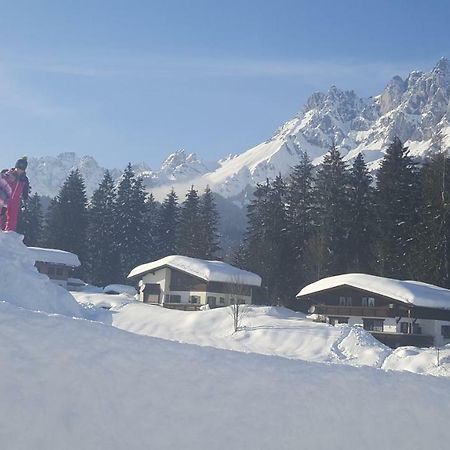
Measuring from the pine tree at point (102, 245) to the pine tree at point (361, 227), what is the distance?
84.2 ft

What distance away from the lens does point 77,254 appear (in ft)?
229

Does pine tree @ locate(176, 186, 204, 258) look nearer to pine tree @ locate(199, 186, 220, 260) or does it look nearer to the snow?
pine tree @ locate(199, 186, 220, 260)

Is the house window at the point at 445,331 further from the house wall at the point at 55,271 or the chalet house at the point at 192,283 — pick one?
the house wall at the point at 55,271

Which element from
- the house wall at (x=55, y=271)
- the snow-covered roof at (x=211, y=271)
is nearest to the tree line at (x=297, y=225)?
the snow-covered roof at (x=211, y=271)

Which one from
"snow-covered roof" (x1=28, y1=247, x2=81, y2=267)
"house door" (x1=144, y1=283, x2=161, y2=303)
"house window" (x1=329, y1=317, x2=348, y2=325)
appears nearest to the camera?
"house window" (x1=329, y1=317, x2=348, y2=325)

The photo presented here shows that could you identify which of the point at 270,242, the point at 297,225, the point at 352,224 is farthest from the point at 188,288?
the point at 352,224

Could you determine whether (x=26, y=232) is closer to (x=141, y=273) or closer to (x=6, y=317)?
(x=141, y=273)

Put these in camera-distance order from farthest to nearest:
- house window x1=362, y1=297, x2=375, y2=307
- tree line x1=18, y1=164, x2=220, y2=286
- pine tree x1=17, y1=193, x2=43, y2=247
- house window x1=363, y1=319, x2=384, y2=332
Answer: pine tree x1=17, y1=193, x2=43, y2=247, tree line x1=18, y1=164, x2=220, y2=286, house window x1=362, y1=297, x2=375, y2=307, house window x1=363, y1=319, x2=384, y2=332

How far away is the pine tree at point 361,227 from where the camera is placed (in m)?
57.5

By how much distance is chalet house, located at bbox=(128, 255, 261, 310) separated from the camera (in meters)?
55.7

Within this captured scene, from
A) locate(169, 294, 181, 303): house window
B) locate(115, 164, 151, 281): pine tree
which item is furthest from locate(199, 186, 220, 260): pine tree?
locate(169, 294, 181, 303): house window

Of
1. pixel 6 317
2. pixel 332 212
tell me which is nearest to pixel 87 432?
pixel 6 317

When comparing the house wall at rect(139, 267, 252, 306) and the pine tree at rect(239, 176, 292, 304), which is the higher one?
the pine tree at rect(239, 176, 292, 304)

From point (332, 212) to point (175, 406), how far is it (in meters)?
50.3
